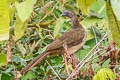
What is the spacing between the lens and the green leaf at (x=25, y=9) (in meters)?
0.43

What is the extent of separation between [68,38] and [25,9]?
249 centimetres

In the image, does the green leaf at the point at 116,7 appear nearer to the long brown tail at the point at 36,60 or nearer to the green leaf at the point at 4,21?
the green leaf at the point at 4,21

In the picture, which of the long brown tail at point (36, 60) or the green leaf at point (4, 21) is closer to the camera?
the green leaf at point (4, 21)

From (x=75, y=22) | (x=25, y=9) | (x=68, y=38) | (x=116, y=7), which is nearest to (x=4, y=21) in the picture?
(x=25, y=9)

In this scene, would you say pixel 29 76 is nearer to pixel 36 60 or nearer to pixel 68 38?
pixel 36 60

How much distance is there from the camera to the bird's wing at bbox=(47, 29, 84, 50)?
103 inches

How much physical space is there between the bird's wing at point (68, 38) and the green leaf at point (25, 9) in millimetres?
2045

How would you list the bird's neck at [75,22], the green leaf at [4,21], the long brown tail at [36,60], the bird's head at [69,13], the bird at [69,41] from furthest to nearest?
the bird's neck at [75,22], the bird's head at [69,13], the bird at [69,41], the long brown tail at [36,60], the green leaf at [4,21]

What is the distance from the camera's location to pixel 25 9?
0.44 metres

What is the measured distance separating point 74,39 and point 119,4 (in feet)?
8.45

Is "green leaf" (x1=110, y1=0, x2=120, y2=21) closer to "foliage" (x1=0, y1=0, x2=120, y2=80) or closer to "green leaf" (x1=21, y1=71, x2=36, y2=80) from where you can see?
"foliage" (x1=0, y1=0, x2=120, y2=80)

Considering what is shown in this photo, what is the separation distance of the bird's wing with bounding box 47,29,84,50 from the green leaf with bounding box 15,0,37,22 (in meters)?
2.04

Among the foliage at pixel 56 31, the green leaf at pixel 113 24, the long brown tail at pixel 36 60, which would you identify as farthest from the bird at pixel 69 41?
the green leaf at pixel 113 24

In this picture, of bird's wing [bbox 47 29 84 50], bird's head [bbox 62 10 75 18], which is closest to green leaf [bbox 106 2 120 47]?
bird's wing [bbox 47 29 84 50]
